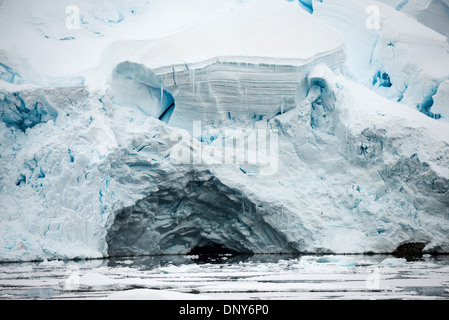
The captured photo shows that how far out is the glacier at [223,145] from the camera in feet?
34.3

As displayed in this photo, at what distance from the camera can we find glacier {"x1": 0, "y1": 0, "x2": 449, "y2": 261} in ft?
34.3

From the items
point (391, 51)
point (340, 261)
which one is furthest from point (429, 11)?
point (340, 261)

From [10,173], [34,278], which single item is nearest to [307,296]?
[34,278]

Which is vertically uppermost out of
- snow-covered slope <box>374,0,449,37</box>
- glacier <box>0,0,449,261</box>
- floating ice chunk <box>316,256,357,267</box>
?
snow-covered slope <box>374,0,449,37</box>

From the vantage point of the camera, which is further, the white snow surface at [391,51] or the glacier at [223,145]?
the white snow surface at [391,51]

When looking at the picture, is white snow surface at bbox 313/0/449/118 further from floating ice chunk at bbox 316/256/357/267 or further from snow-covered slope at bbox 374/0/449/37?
floating ice chunk at bbox 316/256/357/267

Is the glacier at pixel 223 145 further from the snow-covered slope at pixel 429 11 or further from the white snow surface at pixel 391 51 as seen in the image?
the snow-covered slope at pixel 429 11

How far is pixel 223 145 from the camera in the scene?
1200 cm

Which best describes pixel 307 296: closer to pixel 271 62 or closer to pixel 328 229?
pixel 328 229

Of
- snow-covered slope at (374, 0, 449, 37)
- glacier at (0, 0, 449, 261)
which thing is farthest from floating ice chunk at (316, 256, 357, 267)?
snow-covered slope at (374, 0, 449, 37)

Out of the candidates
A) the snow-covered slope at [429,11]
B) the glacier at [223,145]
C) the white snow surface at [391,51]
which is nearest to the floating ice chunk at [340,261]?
the glacier at [223,145]

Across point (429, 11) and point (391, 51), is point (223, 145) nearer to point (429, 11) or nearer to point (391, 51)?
point (391, 51)
